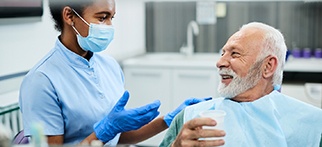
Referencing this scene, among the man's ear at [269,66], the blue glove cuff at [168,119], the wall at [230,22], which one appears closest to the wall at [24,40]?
the blue glove cuff at [168,119]

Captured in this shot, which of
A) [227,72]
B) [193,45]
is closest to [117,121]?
[227,72]

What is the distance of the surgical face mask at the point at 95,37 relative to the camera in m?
1.28

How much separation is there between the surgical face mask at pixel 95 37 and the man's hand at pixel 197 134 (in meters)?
0.46

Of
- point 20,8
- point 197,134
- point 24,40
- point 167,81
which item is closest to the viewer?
point 197,134

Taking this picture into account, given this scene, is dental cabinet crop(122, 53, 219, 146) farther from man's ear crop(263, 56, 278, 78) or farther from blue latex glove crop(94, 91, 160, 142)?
blue latex glove crop(94, 91, 160, 142)

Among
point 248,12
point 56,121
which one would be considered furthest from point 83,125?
point 248,12

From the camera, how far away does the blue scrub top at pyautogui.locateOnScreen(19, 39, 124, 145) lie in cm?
122

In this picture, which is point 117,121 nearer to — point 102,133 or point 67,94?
point 102,133

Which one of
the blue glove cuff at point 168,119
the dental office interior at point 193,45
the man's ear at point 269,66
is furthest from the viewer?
the dental office interior at point 193,45

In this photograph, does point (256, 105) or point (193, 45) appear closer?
point (256, 105)

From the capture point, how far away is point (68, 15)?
1.25 metres

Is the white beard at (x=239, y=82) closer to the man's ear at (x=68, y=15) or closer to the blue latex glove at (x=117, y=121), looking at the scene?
the blue latex glove at (x=117, y=121)

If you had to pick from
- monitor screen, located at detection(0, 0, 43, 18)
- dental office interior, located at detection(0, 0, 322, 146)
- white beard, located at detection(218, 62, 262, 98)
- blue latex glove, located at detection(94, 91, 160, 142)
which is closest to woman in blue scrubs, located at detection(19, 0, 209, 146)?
blue latex glove, located at detection(94, 91, 160, 142)

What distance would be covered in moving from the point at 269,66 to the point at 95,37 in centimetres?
64
